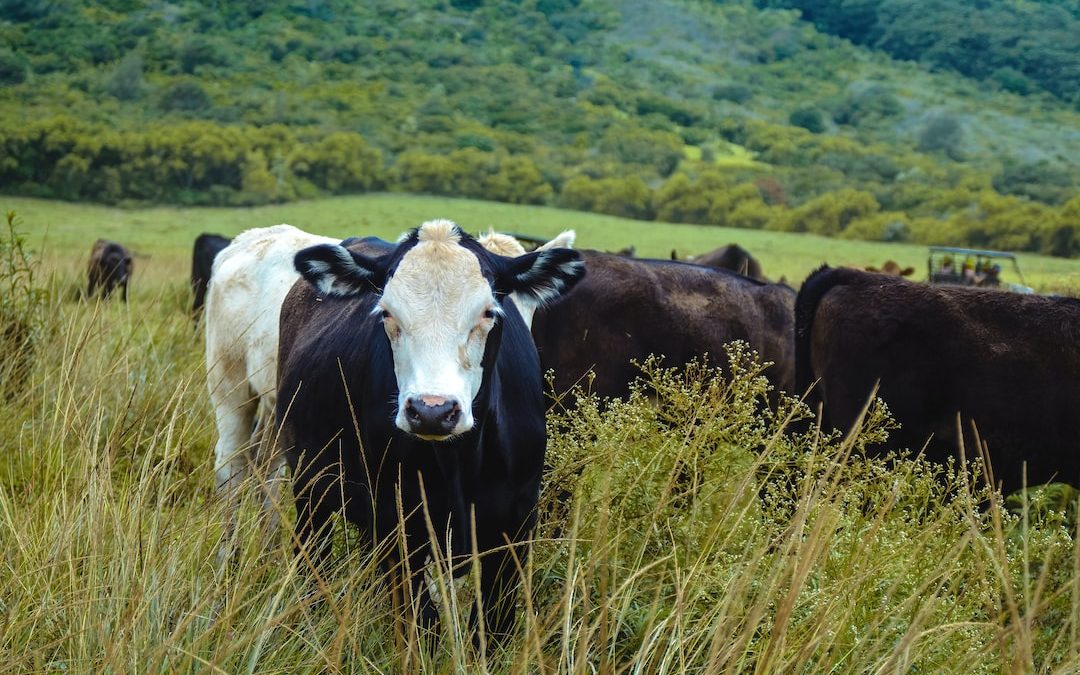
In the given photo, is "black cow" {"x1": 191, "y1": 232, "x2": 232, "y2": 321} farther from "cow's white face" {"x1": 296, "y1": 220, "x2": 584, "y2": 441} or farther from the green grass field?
the green grass field

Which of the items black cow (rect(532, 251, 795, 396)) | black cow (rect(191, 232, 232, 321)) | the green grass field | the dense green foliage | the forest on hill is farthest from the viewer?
the dense green foliage

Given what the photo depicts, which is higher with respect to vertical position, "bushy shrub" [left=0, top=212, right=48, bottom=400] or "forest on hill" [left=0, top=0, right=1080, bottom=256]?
"bushy shrub" [left=0, top=212, right=48, bottom=400]

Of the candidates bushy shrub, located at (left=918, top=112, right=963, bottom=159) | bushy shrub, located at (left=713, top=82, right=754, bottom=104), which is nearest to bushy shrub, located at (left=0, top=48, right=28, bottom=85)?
bushy shrub, located at (left=713, top=82, right=754, bottom=104)

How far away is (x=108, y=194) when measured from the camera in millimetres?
52594

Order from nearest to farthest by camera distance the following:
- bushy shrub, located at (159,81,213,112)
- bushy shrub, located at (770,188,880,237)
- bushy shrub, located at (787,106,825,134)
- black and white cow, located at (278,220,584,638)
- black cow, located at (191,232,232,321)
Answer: black and white cow, located at (278,220,584,638) < black cow, located at (191,232,232,321) < bushy shrub, located at (770,188,880,237) < bushy shrub, located at (159,81,213,112) < bushy shrub, located at (787,106,825,134)

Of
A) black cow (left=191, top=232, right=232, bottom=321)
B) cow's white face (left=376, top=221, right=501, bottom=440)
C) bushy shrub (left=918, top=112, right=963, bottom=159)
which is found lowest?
bushy shrub (left=918, top=112, right=963, bottom=159)

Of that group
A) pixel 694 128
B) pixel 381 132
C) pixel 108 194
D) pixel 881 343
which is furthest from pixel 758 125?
pixel 881 343

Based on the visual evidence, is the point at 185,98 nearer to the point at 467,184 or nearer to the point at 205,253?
the point at 467,184

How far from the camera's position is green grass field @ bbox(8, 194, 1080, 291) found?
36719 millimetres

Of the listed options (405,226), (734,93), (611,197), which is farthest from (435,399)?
(734,93)

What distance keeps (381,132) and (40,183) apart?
39.9 m

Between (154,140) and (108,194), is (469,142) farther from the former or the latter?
(108,194)

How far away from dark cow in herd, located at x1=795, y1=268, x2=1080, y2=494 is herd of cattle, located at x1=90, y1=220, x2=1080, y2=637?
11 mm

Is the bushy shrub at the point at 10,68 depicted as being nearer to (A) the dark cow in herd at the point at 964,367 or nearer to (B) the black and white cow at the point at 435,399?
(A) the dark cow in herd at the point at 964,367
